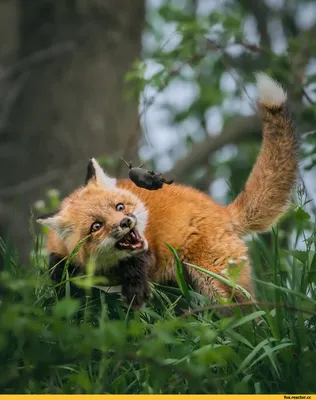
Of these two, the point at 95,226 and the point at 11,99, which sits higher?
the point at 11,99

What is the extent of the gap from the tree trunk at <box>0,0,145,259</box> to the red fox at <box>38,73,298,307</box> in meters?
4.37

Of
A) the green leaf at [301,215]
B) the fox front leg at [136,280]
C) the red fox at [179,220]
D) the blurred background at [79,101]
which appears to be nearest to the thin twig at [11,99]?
the blurred background at [79,101]

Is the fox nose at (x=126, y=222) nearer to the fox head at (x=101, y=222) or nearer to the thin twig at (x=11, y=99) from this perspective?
the fox head at (x=101, y=222)

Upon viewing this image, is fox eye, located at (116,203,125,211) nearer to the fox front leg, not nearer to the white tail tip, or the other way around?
the fox front leg

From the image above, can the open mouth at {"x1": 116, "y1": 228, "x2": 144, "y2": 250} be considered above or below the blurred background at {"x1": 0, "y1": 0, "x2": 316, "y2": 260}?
below

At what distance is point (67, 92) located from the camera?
9844mm

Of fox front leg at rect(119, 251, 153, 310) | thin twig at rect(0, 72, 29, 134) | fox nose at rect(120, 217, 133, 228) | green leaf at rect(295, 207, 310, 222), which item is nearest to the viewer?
green leaf at rect(295, 207, 310, 222)

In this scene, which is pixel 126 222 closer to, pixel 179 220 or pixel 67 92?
pixel 179 220

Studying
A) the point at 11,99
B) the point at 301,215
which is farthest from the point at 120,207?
the point at 11,99

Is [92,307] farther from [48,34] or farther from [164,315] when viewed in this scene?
[48,34]

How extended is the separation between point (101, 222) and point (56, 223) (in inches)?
14.9

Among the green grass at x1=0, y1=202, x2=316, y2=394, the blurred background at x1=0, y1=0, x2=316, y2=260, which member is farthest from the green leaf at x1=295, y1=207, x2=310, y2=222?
the blurred background at x1=0, y1=0, x2=316, y2=260

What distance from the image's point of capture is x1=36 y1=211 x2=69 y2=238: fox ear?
496 centimetres

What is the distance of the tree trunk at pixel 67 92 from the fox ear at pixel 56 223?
181 inches
